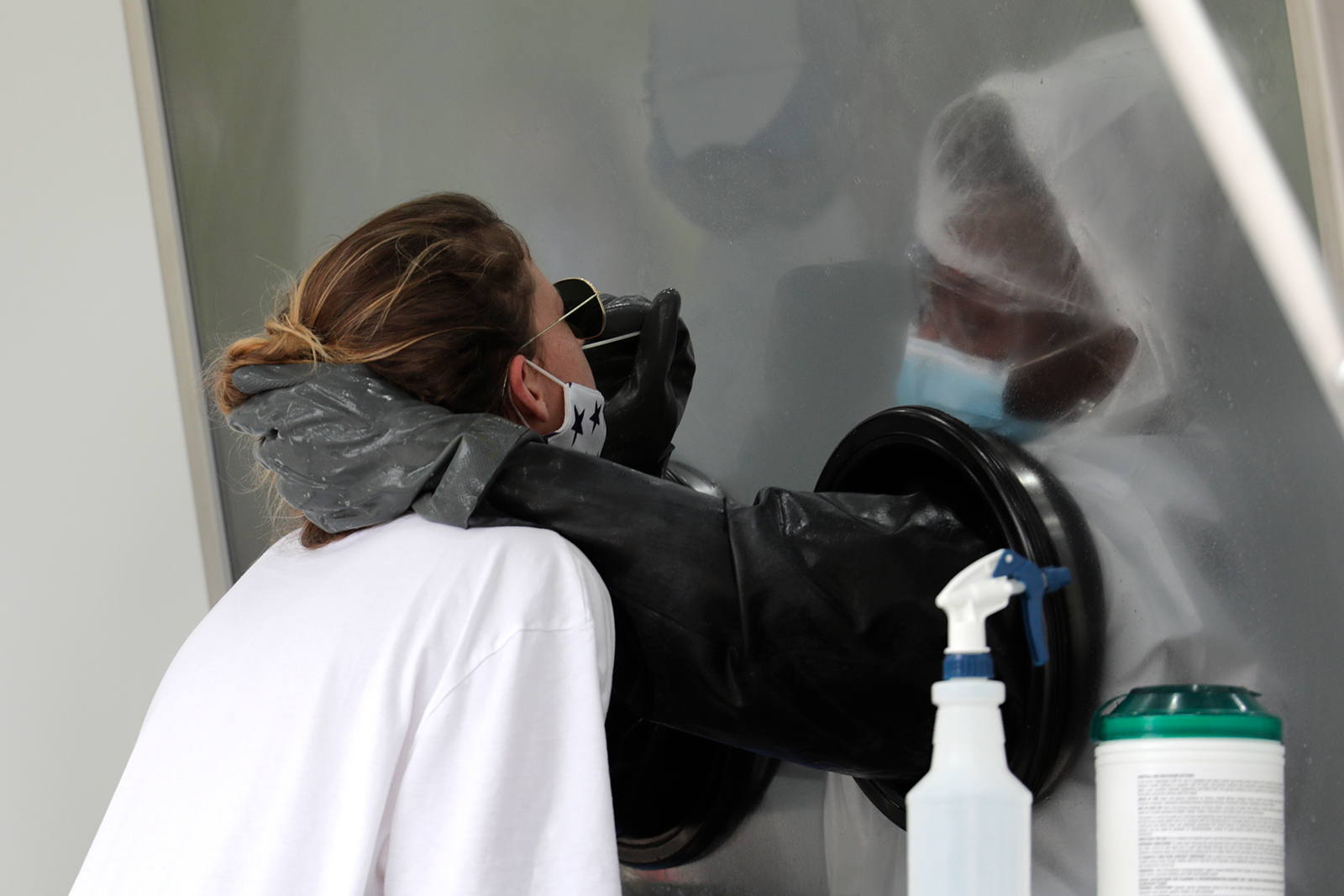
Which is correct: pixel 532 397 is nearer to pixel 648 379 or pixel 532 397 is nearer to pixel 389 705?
pixel 648 379

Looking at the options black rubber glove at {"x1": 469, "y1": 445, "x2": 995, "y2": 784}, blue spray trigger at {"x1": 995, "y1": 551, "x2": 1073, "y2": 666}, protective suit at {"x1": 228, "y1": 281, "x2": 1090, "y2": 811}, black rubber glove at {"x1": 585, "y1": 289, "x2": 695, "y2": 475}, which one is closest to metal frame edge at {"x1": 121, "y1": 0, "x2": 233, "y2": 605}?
black rubber glove at {"x1": 585, "y1": 289, "x2": 695, "y2": 475}

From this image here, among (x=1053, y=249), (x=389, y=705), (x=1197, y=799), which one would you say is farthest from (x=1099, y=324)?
(x=389, y=705)

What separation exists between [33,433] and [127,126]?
0.48 meters

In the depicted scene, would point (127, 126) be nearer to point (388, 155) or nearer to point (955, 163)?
point (388, 155)

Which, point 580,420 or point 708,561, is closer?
point 708,561

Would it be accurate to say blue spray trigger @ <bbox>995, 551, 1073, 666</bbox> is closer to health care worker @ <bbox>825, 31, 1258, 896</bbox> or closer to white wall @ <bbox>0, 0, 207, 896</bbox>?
health care worker @ <bbox>825, 31, 1258, 896</bbox>

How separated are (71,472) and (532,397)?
108 centimetres

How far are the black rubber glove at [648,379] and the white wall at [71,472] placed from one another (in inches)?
34.9

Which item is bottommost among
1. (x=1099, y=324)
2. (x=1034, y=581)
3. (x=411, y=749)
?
(x=411, y=749)

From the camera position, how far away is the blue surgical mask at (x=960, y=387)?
978 millimetres

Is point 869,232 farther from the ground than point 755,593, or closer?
farther from the ground

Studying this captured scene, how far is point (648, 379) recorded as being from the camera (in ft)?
3.89

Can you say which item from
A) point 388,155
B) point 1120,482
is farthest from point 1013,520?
point 388,155

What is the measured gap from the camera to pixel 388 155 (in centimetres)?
166
